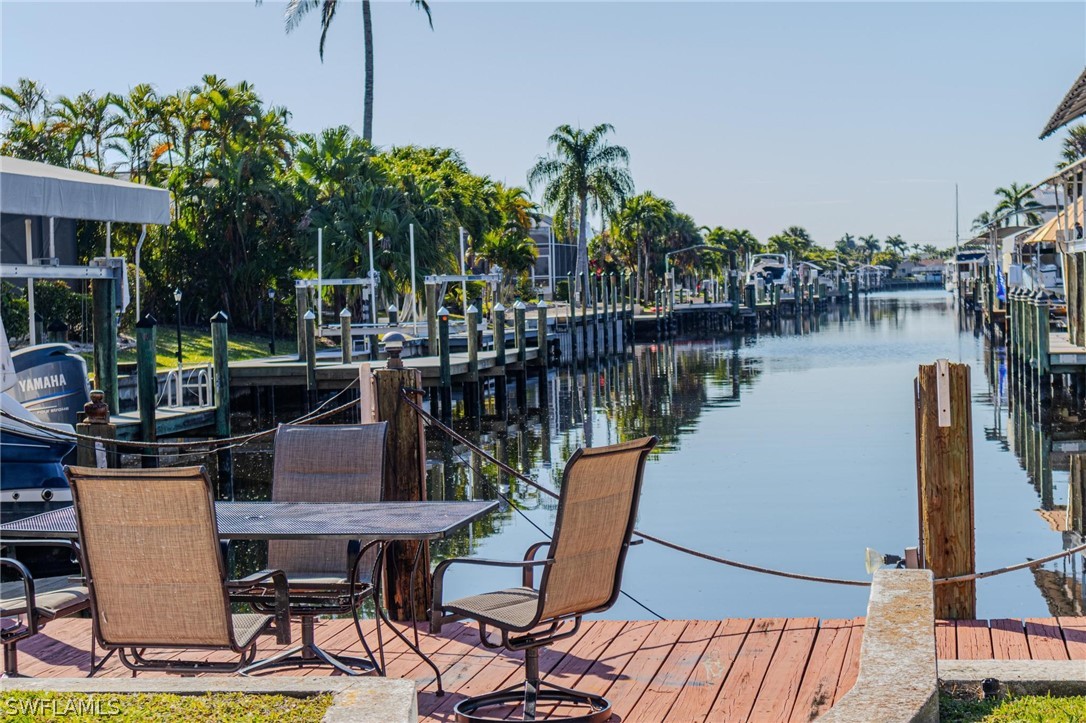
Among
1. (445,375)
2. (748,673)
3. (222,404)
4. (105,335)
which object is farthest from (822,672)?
(445,375)

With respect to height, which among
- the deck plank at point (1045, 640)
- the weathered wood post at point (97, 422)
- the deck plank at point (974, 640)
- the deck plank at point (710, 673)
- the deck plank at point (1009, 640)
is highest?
the weathered wood post at point (97, 422)

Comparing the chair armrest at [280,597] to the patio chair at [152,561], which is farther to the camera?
the chair armrest at [280,597]

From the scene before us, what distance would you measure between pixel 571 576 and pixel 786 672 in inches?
52.7

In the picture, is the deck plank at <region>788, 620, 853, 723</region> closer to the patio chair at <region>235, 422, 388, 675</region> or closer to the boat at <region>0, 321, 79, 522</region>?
the patio chair at <region>235, 422, 388, 675</region>

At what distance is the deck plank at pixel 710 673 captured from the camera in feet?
17.2

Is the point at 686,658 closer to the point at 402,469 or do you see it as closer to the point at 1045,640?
the point at 1045,640

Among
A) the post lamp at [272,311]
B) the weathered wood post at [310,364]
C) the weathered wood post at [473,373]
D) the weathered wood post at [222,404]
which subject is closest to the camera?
the weathered wood post at [222,404]

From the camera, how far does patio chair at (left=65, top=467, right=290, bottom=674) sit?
473 centimetres

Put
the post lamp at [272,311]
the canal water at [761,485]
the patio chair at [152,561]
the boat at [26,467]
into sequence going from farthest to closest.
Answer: the post lamp at [272,311], the boat at [26,467], the canal water at [761,485], the patio chair at [152,561]

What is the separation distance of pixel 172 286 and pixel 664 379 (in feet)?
48.7

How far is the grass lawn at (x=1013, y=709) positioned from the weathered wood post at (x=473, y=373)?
21.4 meters

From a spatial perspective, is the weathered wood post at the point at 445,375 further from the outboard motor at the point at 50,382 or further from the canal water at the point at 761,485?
the outboard motor at the point at 50,382

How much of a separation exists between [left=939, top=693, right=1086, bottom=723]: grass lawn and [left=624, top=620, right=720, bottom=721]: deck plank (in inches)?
46.8

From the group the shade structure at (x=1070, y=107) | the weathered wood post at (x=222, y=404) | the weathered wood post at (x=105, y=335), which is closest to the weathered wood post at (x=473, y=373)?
the weathered wood post at (x=222, y=404)
